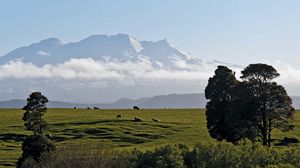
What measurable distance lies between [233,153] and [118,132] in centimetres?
5861

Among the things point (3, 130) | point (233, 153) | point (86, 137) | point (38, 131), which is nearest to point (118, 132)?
point (86, 137)

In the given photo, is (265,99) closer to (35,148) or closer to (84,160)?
(84,160)

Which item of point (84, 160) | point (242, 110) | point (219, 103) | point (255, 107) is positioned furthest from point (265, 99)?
point (84, 160)

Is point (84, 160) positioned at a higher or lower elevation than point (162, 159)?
Result: lower

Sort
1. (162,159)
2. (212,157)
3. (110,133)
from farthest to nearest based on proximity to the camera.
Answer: (110,133) → (212,157) → (162,159)

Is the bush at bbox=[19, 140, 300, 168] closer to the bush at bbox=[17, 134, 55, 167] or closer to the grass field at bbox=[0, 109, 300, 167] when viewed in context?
the bush at bbox=[17, 134, 55, 167]

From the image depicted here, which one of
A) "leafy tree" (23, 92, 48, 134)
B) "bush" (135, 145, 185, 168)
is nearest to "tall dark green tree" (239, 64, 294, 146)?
"bush" (135, 145, 185, 168)

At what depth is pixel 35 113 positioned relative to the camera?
99062 millimetres

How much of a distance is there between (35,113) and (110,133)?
53.4ft

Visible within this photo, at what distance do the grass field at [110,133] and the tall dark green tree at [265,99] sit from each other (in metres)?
15.8

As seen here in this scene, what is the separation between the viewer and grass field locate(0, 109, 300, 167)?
317ft

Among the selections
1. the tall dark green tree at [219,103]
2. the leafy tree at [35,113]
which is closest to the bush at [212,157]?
the tall dark green tree at [219,103]

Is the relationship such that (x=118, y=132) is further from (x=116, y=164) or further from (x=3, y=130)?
(x=116, y=164)

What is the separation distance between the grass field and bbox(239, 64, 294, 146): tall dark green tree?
15827mm
